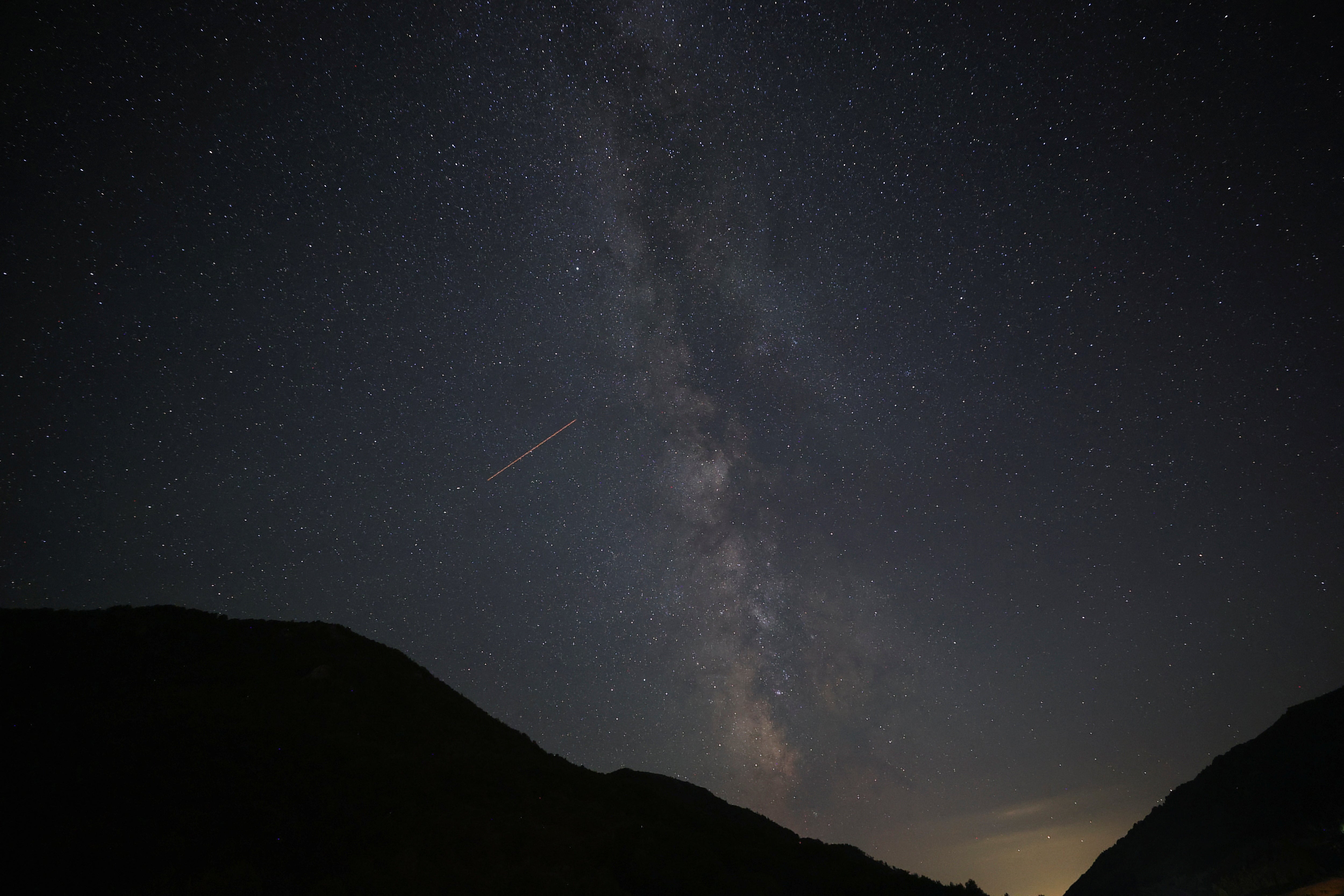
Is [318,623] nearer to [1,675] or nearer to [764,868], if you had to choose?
[1,675]

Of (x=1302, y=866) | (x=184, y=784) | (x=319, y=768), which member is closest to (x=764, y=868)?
(x=319, y=768)

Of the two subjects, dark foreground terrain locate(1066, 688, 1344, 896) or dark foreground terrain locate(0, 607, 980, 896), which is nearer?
dark foreground terrain locate(0, 607, 980, 896)

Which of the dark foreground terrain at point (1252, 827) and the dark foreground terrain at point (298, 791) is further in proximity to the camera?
the dark foreground terrain at point (1252, 827)

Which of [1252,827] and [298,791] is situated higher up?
[298,791]

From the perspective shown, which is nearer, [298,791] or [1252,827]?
[298,791]
